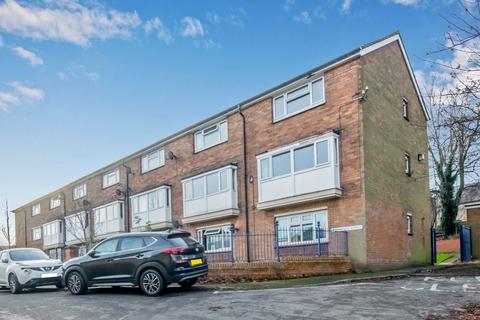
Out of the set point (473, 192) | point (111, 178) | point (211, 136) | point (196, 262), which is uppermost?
point (211, 136)

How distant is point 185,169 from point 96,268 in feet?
39.1

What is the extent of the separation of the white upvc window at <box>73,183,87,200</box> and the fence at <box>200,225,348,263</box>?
15657 millimetres

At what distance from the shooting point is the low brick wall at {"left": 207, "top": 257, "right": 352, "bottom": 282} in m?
13.7

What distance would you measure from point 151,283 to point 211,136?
39.8 feet

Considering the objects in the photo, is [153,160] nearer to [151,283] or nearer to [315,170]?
[315,170]

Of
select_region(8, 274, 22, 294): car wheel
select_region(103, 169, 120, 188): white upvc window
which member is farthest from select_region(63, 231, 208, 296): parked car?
select_region(103, 169, 120, 188): white upvc window

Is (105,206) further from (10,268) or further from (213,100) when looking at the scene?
(10,268)

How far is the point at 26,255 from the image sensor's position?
49.4 ft

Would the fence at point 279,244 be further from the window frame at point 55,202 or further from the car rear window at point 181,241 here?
the window frame at point 55,202

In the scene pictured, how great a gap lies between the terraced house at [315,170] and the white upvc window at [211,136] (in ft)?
0.17

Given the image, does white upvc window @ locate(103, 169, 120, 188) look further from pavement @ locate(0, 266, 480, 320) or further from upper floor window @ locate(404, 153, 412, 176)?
pavement @ locate(0, 266, 480, 320)

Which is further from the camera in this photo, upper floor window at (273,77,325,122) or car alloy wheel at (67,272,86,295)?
upper floor window at (273,77,325,122)

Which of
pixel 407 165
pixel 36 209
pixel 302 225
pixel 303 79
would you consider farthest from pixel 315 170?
pixel 36 209

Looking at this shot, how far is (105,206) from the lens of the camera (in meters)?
30.0
